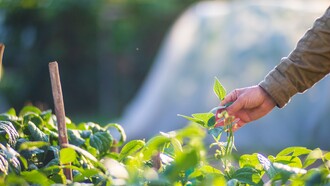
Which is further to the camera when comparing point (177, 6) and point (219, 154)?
point (177, 6)

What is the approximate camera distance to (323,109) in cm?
948

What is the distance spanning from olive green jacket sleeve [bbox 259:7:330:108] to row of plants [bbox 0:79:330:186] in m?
0.27

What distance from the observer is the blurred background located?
955cm

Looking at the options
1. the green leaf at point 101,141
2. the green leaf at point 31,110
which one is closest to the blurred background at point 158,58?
the green leaf at point 31,110

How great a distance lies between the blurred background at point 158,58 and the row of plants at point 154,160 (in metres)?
3.63

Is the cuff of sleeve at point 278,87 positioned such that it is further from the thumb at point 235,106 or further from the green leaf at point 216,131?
the green leaf at point 216,131

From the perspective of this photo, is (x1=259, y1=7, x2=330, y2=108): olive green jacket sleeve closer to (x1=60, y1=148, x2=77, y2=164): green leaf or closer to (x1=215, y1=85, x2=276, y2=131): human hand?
(x1=215, y1=85, x2=276, y2=131): human hand

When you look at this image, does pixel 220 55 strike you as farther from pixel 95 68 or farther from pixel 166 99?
pixel 95 68

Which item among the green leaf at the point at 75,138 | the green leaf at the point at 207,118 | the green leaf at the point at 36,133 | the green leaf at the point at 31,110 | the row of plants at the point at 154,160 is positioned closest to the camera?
the row of plants at the point at 154,160

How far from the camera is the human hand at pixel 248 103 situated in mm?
1743

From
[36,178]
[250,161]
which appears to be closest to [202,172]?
[250,161]

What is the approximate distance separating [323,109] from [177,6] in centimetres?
571

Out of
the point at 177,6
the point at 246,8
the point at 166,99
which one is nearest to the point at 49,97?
the point at 177,6

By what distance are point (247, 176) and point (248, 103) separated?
1.20 feet
